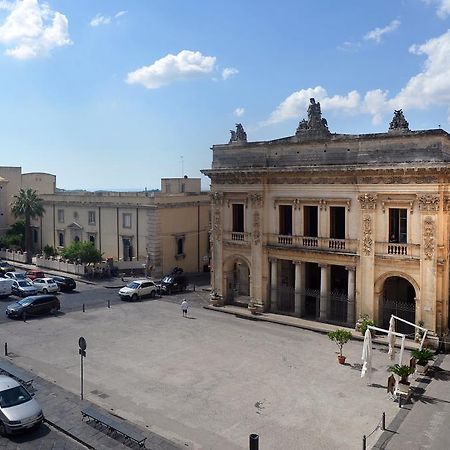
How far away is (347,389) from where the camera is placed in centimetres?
2061

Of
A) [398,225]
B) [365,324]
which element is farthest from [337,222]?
[365,324]

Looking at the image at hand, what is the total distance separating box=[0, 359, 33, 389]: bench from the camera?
65.4 feet

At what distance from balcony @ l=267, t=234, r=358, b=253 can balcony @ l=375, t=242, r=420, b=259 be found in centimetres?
149

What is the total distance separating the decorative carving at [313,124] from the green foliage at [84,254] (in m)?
24.5

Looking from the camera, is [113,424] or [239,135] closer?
[113,424]

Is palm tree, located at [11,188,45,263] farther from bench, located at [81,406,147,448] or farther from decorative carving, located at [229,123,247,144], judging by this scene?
bench, located at [81,406,147,448]

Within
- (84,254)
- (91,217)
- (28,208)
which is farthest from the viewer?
(28,208)

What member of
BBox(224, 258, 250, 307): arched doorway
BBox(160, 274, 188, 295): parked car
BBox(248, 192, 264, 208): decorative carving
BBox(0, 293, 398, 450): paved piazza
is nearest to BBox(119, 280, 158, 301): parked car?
BBox(160, 274, 188, 295): parked car

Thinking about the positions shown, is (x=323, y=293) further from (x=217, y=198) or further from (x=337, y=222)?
(x=217, y=198)

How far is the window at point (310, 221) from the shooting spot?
103 feet

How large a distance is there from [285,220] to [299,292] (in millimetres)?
4768

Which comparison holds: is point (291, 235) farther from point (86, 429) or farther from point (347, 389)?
point (86, 429)

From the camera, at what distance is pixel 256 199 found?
107ft

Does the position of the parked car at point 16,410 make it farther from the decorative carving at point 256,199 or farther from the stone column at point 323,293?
the decorative carving at point 256,199
